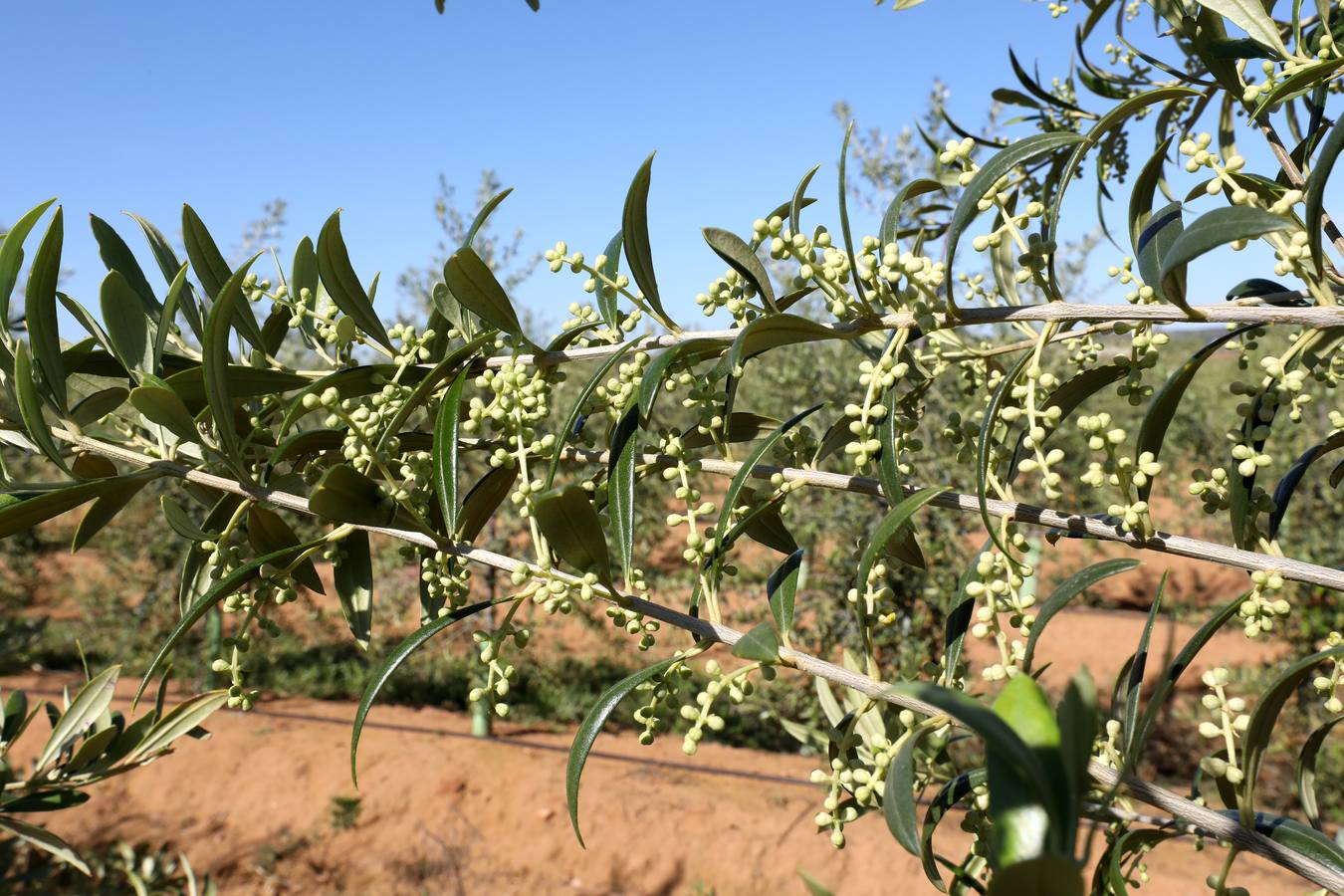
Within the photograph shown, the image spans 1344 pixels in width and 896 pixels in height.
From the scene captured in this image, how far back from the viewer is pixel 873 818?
4996mm

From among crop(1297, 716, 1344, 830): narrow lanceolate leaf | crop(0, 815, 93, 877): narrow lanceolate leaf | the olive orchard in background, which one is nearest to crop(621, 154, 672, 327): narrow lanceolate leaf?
the olive orchard in background

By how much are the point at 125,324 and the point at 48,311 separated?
0.06 metres

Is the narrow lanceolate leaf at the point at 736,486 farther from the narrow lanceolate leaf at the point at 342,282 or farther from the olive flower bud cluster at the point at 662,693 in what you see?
the narrow lanceolate leaf at the point at 342,282

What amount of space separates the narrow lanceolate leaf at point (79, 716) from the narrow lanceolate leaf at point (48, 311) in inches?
26.8

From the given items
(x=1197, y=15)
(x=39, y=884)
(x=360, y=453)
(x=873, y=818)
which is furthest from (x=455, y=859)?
(x=1197, y=15)

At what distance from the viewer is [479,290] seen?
780 millimetres

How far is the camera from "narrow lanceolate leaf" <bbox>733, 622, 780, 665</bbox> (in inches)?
25.0

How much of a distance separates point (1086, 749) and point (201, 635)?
30.3 ft

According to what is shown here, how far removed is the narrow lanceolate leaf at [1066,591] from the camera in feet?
2.04

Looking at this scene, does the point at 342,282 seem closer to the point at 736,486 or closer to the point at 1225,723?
the point at 736,486

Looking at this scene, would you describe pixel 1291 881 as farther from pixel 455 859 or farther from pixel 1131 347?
pixel 1131 347

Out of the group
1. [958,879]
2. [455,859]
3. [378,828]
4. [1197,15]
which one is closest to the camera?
[958,879]

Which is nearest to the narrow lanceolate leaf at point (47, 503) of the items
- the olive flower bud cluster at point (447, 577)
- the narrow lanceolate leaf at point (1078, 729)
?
the olive flower bud cluster at point (447, 577)

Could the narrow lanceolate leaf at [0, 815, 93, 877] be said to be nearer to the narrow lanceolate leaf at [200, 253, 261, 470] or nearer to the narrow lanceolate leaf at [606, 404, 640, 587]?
the narrow lanceolate leaf at [200, 253, 261, 470]
